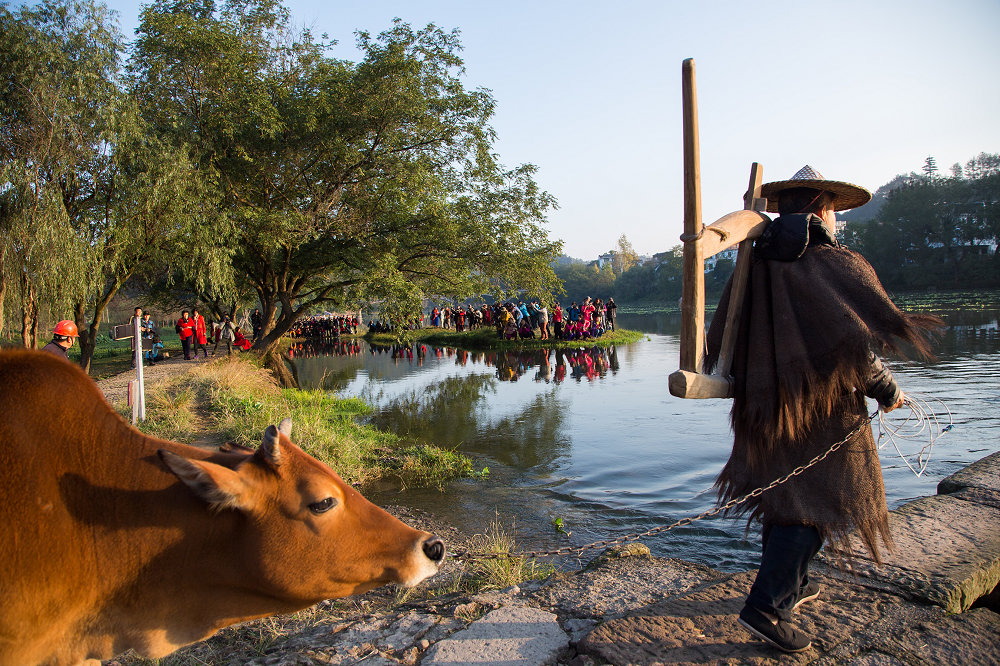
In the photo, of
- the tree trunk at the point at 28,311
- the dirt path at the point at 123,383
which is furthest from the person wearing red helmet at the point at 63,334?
the tree trunk at the point at 28,311

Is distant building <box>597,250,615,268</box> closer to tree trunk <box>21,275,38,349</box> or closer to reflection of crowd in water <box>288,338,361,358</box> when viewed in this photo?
reflection of crowd in water <box>288,338,361,358</box>

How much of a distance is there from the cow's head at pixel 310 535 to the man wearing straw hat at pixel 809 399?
66.4 inches

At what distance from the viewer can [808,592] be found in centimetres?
324

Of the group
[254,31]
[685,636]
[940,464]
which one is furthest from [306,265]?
[685,636]

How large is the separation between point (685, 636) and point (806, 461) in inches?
40.1

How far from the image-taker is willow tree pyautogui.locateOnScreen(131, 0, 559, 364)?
639 inches

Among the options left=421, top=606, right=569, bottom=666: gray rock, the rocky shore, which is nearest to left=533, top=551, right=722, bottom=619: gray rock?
the rocky shore

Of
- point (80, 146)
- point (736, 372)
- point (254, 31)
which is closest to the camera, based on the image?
point (736, 372)

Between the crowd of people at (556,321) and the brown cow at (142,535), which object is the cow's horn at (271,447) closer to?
the brown cow at (142,535)

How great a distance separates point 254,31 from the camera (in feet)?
59.0

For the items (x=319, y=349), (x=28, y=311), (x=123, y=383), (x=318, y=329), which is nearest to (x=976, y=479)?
(x=123, y=383)

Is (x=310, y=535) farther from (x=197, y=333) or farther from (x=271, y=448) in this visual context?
(x=197, y=333)

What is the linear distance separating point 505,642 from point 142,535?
179cm

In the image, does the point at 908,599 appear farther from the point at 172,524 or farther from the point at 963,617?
the point at 172,524
